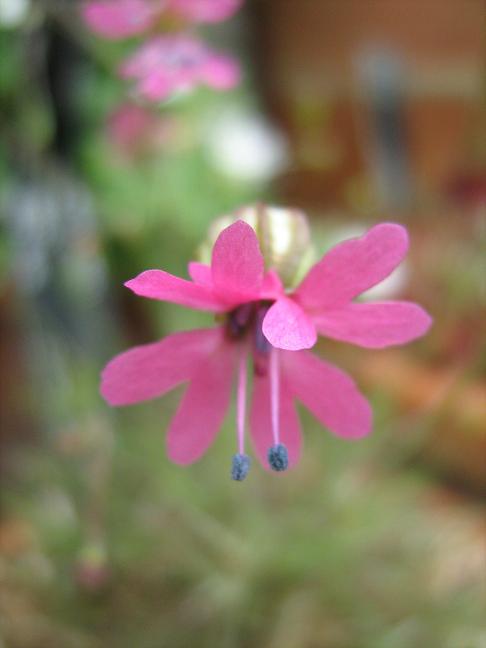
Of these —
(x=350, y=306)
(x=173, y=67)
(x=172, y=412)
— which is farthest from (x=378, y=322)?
(x=172, y=412)

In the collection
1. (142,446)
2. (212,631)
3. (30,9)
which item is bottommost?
(212,631)

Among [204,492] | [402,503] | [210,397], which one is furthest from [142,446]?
[210,397]

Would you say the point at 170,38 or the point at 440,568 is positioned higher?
the point at 170,38

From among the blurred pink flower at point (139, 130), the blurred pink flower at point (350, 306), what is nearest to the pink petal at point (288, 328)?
the blurred pink flower at point (350, 306)

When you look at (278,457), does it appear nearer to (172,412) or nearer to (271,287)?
(271,287)

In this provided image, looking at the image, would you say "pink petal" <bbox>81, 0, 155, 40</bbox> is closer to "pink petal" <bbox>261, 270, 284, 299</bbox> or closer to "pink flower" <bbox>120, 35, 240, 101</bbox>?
"pink flower" <bbox>120, 35, 240, 101</bbox>

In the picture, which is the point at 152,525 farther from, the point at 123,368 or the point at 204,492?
the point at 123,368

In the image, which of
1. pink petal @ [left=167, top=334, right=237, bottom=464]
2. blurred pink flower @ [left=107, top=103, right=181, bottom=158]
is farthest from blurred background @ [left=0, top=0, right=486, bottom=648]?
pink petal @ [left=167, top=334, right=237, bottom=464]
